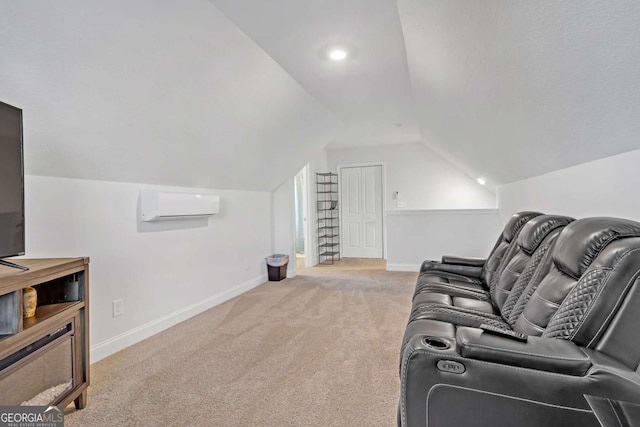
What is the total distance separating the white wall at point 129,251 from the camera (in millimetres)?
2152

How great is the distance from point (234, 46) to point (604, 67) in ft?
6.80

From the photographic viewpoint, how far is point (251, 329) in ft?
9.74

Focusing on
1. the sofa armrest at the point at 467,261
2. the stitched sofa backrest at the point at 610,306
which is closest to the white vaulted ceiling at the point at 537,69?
the stitched sofa backrest at the point at 610,306

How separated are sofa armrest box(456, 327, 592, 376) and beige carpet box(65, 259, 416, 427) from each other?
2.82 feet

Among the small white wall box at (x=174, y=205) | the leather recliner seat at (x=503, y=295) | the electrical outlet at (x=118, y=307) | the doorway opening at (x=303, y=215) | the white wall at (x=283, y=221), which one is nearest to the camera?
the leather recliner seat at (x=503, y=295)

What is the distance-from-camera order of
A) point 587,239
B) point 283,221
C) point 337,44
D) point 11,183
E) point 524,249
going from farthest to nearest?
point 283,221
point 337,44
point 524,249
point 11,183
point 587,239

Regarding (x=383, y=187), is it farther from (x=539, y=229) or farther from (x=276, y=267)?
(x=539, y=229)

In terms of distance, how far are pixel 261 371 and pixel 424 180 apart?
530 centimetres

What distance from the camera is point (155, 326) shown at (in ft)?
9.47

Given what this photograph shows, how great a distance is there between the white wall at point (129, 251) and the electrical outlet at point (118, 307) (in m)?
0.04

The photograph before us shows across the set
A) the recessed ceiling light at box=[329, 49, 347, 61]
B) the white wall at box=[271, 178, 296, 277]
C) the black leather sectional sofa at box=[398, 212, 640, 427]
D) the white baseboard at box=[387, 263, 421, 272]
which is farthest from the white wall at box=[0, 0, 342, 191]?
the white baseboard at box=[387, 263, 421, 272]

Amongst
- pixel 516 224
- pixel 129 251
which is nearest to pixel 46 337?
pixel 129 251

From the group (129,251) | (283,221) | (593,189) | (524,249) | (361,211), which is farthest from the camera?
(361,211)

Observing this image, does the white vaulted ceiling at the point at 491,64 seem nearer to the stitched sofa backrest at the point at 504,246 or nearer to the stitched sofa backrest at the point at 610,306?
the stitched sofa backrest at the point at 504,246
